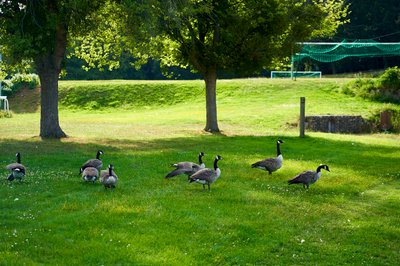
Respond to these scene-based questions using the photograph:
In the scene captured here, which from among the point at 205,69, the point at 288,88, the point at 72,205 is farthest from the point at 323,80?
the point at 72,205

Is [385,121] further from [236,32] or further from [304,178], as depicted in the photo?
[304,178]

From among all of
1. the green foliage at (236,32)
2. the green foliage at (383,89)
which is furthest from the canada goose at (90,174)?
the green foliage at (383,89)

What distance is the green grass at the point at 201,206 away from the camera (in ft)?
37.7

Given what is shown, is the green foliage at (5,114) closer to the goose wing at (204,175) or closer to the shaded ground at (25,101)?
the shaded ground at (25,101)

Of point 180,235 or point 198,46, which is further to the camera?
point 198,46

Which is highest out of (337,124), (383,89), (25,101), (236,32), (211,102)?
(236,32)

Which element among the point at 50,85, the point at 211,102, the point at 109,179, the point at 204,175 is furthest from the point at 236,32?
the point at 109,179

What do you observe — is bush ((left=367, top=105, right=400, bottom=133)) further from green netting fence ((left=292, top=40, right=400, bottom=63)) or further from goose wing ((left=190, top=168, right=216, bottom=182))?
goose wing ((left=190, top=168, right=216, bottom=182))

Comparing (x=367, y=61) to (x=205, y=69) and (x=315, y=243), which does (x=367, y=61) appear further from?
(x=315, y=243)

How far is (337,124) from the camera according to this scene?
3897 centimetres

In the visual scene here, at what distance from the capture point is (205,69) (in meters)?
34.4

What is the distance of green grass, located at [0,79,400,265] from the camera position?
11.5 metres

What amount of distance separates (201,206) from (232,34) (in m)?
17.7

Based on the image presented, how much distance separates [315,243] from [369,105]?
1340 inches
